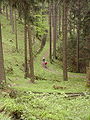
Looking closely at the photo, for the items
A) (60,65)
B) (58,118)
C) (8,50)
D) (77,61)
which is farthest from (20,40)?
(58,118)

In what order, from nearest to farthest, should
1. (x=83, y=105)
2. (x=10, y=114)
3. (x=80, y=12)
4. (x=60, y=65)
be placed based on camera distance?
(x=10, y=114), (x=83, y=105), (x=80, y=12), (x=60, y=65)

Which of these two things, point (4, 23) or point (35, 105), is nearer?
point (35, 105)

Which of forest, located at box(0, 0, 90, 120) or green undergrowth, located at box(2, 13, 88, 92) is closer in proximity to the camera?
forest, located at box(0, 0, 90, 120)

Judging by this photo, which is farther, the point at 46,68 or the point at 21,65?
the point at 46,68

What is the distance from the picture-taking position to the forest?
303 inches

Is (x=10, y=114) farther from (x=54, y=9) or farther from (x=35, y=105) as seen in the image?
(x=54, y=9)

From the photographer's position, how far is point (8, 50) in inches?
1197

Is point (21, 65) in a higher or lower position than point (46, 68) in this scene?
higher

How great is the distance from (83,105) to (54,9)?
23967mm

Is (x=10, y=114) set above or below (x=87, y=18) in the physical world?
below

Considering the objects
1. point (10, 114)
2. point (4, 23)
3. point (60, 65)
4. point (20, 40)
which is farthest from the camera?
point (4, 23)

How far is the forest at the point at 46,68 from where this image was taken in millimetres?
7691

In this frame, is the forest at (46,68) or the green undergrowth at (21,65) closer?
the forest at (46,68)

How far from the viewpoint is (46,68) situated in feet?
89.6
